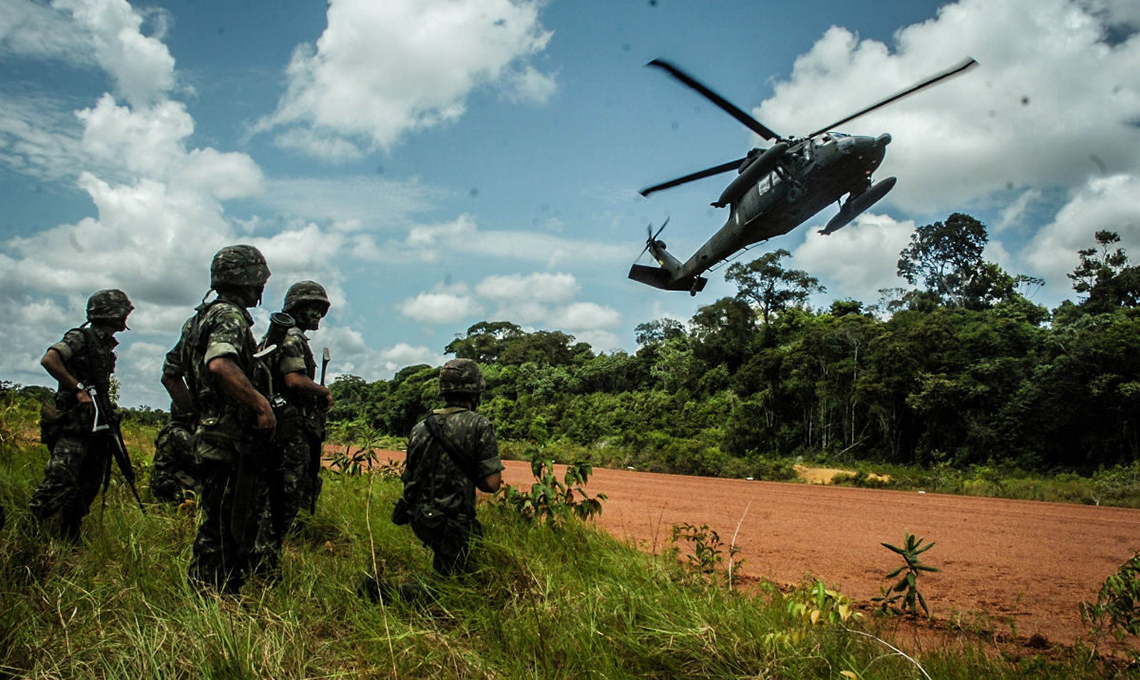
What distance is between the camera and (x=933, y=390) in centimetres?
2238

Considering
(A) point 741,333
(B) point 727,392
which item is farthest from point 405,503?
(A) point 741,333

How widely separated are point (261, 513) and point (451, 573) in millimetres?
1052

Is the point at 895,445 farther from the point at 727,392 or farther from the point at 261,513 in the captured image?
the point at 261,513

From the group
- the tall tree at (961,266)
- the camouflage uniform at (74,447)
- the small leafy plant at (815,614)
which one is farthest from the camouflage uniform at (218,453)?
the tall tree at (961,266)

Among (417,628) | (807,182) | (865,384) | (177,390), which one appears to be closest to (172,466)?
(177,390)

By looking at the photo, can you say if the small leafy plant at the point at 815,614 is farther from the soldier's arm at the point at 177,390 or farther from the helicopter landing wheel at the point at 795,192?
the helicopter landing wheel at the point at 795,192

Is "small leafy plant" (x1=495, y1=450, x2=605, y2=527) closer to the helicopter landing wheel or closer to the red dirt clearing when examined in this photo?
the red dirt clearing

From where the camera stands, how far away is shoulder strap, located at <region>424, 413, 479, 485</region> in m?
4.17

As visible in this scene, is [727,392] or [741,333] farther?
[741,333]

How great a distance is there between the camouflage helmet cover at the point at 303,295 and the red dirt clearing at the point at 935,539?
3125mm

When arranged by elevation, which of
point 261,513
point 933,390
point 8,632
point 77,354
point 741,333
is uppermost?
point 741,333

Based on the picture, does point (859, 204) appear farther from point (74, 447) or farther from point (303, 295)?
point (74, 447)

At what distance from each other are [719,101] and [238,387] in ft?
32.7

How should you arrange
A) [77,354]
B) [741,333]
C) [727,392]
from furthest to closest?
[741,333] → [727,392] → [77,354]
